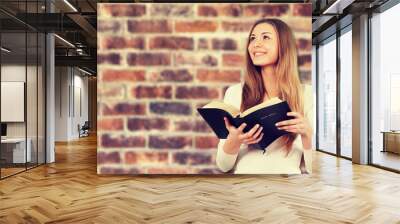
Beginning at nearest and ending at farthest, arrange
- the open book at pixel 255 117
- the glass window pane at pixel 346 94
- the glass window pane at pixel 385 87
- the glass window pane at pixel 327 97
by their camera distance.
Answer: the open book at pixel 255 117
the glass window pane at pixel 385 87
the glass window pane at pixel 346 94
the glass window pane at pixel 327 97

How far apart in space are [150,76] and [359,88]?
4386mm

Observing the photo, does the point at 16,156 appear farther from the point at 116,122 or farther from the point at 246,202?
the point at 246,202

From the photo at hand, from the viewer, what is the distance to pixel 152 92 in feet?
19.3

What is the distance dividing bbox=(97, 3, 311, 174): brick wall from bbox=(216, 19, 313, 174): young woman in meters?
0.14

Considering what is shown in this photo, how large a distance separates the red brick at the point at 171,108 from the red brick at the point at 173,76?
0.36 metres

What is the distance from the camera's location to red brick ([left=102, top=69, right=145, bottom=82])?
5.86 metres

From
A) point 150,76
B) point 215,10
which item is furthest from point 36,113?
point 215,10

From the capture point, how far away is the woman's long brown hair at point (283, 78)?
578cm

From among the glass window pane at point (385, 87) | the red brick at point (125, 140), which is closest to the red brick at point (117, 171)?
the red brick at point (125, 140)

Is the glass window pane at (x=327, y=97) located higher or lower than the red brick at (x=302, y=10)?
lower

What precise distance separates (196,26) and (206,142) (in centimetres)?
176

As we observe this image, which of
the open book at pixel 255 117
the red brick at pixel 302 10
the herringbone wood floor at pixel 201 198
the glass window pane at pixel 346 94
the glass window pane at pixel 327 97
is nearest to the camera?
the herringbone wood floor at pixel 201 198

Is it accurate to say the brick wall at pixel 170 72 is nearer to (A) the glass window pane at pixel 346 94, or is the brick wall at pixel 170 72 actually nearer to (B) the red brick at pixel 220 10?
(B) the red brick at pixel 220 10

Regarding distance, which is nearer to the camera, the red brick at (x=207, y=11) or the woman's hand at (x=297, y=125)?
the woman's hand at (x=297, y=125)
